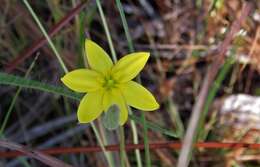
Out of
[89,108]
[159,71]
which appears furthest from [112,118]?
[159,71]

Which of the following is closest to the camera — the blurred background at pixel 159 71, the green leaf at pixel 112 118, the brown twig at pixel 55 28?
the green leaf at pixel 112 118

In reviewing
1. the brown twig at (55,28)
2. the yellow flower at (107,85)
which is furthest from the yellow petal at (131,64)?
the brown twig at (55,28)

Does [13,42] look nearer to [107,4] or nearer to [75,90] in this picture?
[107,4]

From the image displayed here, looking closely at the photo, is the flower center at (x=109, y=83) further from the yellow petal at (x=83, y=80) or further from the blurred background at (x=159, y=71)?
the blurred background at (x=159, y=71)

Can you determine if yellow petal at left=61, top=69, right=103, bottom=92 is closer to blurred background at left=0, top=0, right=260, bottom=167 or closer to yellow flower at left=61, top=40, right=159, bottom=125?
yellow flower at left=61, top=40, right=159, bottom=125

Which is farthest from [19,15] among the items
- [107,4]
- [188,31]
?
[188,31]

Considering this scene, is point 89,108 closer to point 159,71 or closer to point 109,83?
point 109,83
